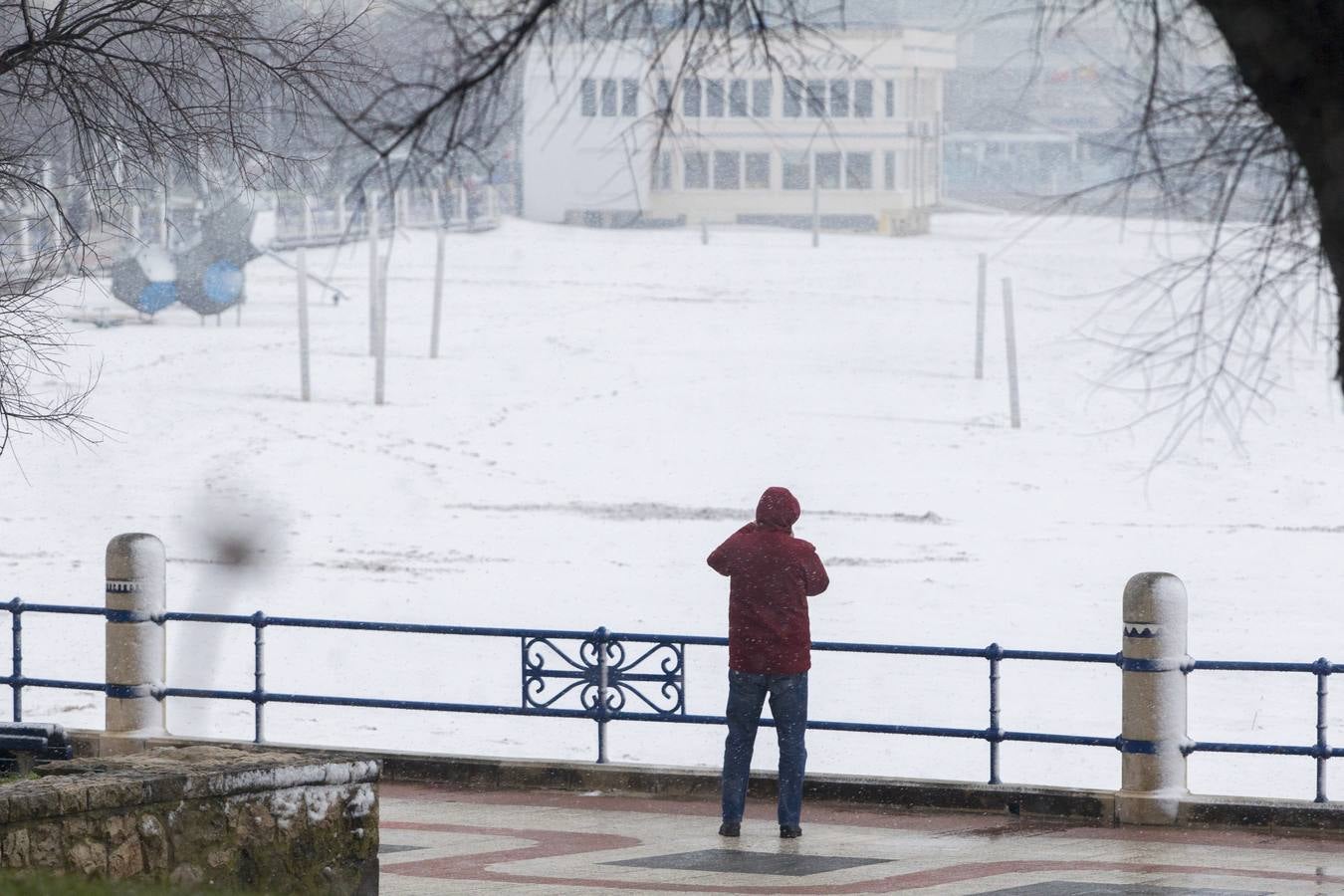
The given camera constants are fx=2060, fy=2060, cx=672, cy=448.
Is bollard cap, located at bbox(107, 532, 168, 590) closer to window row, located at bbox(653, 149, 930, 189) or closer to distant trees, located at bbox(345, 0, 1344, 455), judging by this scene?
distant trees, located at bbox(345, 0, 1344, 455)

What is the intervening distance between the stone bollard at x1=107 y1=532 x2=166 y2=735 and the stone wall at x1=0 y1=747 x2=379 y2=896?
5.27 metres

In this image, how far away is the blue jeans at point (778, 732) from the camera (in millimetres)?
10531

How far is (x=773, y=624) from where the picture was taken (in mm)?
10406

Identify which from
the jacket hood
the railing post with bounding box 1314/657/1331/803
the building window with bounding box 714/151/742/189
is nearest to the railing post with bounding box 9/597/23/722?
the jacket hood

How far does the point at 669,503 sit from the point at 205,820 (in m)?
39.4

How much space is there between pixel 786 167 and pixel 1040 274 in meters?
22.7

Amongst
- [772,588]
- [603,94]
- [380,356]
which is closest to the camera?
[603,94]

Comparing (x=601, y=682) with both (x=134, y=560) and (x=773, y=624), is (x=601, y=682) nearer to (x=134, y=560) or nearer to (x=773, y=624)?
(x=773, y=624)

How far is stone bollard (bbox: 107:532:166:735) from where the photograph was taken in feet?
43.4

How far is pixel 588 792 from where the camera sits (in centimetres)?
1241

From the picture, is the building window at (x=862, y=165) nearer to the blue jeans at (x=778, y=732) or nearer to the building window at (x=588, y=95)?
the building window at (x=588, y=95)

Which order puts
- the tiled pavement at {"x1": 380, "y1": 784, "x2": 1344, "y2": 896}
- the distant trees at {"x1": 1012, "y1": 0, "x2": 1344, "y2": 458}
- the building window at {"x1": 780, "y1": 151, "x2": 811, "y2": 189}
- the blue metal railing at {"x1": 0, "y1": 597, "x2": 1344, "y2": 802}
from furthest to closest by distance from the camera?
the building window at {"x1": 780, "y1": 151, "x2": 811, "y2": 189} < the blue metal railing at {"x1": 0, "y1": 597, "x2": 1344, "y2": 802} < the tiled pavement at {"x1": 380, "y1": 784, "x2": 1344, "y2": 896} < the distant trees at {"x1": 1012, "y1": 0, "x2": 1344, "y2": 458}

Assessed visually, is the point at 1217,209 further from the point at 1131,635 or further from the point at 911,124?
the point at 911,124

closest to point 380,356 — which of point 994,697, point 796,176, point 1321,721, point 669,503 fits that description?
point 669,503
